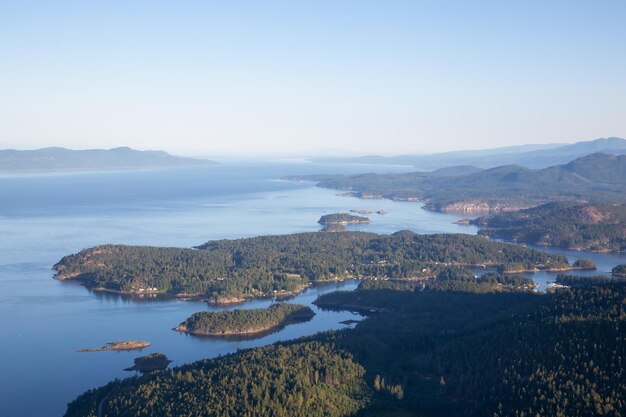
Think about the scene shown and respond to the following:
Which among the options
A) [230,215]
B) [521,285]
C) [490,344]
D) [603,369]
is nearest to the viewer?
[603,369]

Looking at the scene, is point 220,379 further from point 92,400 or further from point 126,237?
point 126,237

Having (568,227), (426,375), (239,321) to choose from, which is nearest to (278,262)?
(239,321)

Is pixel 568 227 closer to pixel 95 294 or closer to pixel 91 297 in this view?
pixel 95 294

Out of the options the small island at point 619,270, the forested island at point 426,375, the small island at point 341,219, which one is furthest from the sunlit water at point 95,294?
the forested island at point 426,375

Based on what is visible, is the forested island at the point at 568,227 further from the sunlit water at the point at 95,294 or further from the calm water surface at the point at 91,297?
the calm water surface at the point at 91,297

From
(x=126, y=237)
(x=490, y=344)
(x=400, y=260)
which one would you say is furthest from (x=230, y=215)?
(x=490, y=344)
